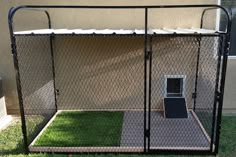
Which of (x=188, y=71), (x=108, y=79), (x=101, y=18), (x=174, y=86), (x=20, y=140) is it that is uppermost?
(x=101, y=18)

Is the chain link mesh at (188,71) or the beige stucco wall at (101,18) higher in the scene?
the beige stucco wall at (101,18)

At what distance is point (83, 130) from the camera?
3.96 m

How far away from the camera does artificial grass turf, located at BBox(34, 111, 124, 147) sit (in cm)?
358

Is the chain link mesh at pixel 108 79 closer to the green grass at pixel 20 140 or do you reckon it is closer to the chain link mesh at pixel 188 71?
the chain link mesh at pixel 188 71

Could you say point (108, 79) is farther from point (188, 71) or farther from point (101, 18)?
point (188, 71)

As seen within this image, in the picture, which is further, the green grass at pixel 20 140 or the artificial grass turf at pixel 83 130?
the artificial grass turf at pixel 83 130

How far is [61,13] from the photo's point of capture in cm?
440

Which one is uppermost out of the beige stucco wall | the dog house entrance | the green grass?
the beige stucco wall

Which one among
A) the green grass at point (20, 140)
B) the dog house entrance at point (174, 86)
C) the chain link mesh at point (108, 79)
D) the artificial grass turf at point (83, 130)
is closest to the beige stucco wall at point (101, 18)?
the chain link mesh at point (108, 79)

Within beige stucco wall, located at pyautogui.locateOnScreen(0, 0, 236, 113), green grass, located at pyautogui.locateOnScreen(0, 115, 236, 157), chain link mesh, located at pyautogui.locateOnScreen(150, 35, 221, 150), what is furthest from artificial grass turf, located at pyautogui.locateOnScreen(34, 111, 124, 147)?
beige stucco wall, located at pyautogui.locateOnScreen(0, 0, 236, 113)

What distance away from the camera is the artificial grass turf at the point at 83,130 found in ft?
11.8

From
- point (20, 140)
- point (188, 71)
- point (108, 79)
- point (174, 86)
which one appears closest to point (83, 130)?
point (20, 140)

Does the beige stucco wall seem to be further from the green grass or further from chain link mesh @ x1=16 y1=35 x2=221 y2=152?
the green grass

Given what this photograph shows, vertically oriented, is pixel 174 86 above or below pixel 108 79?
below
